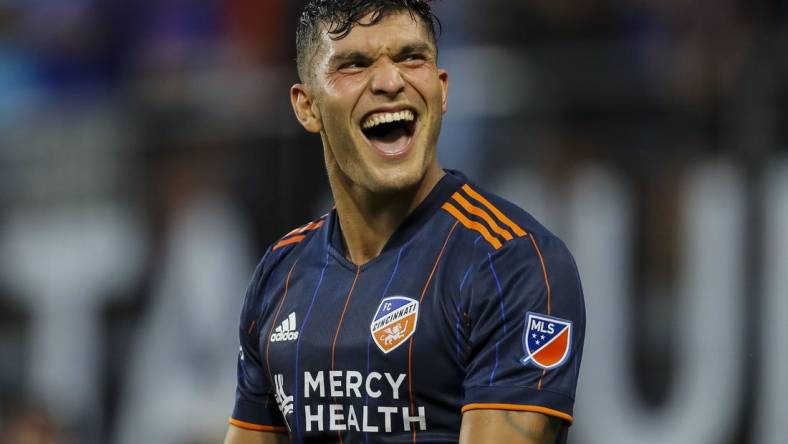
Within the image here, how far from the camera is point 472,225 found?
3.32 meters

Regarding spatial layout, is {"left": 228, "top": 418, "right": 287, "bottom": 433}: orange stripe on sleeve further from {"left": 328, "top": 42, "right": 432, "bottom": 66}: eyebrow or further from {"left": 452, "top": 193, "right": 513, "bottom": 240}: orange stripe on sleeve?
{"left": 328, "top": 42, "right": 432, "bottom": 66}: eyebrow

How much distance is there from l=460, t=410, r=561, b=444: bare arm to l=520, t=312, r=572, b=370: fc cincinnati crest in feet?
0.41

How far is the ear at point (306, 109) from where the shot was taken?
11.9 feet

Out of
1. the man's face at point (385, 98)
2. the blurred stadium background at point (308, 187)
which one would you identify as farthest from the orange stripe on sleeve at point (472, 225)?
the blurred stadium background at point (308, 187)

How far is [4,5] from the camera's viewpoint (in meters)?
8.72

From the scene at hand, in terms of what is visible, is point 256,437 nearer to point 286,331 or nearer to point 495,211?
point 286,331

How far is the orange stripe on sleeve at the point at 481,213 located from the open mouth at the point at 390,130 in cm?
20

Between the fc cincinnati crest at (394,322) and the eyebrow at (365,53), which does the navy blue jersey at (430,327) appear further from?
the eyebrow at (365,53)

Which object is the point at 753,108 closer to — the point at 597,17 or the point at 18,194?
the point at 597,17

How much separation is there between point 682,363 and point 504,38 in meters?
1.70

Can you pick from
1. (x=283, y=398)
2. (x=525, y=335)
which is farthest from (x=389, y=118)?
(x=283, y=398)

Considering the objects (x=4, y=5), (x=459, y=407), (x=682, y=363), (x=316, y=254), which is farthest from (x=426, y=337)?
(x=4, y=5)

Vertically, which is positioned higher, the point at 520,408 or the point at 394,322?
the point at 394,322

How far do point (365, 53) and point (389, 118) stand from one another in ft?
0.57
